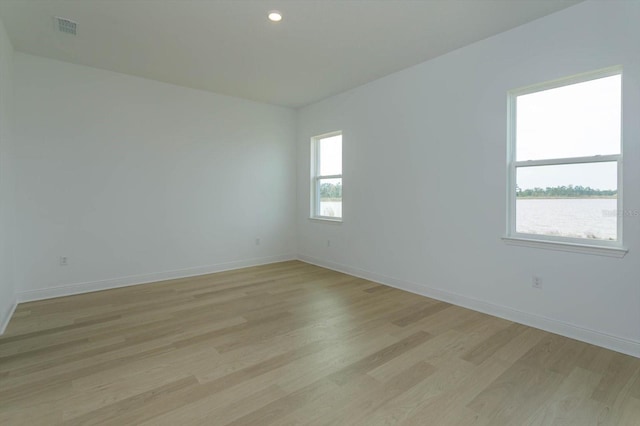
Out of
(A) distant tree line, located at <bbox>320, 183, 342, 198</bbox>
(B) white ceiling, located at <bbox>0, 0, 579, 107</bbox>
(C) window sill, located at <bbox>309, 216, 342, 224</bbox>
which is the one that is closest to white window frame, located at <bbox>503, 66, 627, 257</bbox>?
(B) white ceiling, located at <bbox>0, 0, 579, 107</bbox>

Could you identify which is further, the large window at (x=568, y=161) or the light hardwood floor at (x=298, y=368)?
the large window at (x=568, y=161)

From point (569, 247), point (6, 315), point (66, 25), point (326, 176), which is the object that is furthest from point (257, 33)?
point (6, 315)

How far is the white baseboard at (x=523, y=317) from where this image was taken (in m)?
2.50

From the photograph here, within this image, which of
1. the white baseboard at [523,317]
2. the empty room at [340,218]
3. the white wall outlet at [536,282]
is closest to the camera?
the empty room at [340,218]

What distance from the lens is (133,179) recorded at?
4.36 metres

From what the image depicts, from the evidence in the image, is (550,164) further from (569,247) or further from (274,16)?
(274,16)

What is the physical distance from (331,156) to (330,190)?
58 cm

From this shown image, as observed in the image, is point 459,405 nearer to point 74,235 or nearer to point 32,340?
point 32,340

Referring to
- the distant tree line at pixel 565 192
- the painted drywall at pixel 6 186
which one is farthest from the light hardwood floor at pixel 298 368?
the distant tree line at pixel 565 192

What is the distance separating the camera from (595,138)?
2664mm

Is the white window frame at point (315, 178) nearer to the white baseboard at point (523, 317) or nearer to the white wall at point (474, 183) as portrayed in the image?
the white wall at point (474, 183)

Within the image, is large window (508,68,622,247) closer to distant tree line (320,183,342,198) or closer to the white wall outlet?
the white wall outlet

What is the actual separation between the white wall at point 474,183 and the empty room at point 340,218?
0.02 metres

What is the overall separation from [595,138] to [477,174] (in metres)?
0.96
